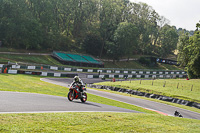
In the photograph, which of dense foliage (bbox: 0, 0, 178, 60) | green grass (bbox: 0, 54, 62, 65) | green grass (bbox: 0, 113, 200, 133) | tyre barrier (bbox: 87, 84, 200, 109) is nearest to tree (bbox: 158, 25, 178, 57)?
dense foliage (bbox: 0, 0, 178, 60)

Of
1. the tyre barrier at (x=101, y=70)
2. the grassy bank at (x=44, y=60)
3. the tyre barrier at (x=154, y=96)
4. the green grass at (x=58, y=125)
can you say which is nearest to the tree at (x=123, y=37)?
the grassy bank at (x=44, y=60)

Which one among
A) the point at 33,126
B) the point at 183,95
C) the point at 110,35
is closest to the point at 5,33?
the point at 110,35

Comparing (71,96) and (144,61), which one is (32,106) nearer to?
(71,96)

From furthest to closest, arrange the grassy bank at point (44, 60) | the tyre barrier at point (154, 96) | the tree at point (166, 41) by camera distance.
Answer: the tree at point (166, 41) → the grassy bank at point (44, 60) → the tyre barrier at point (154, 96)

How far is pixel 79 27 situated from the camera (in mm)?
89938

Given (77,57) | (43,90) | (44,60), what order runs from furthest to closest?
(77,57), (44,60), (43,90)

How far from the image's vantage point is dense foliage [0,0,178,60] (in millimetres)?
62438

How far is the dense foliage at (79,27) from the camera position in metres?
62.4

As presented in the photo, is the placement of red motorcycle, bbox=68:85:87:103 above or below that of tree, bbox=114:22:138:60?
below

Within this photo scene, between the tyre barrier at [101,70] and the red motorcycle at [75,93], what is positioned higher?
the tyre barrier at [101,70]

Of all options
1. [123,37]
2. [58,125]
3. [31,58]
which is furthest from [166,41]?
[58,125]

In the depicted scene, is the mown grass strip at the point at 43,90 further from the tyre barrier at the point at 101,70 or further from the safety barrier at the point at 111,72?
the safety barrier at the point at 111,72

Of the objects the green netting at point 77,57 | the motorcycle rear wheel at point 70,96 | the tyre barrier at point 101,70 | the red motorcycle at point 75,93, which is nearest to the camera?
the red motorcycle at point 75,93

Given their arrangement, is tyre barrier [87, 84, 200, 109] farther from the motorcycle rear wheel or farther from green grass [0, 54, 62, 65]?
green grass [0, 54, 62, 65]
